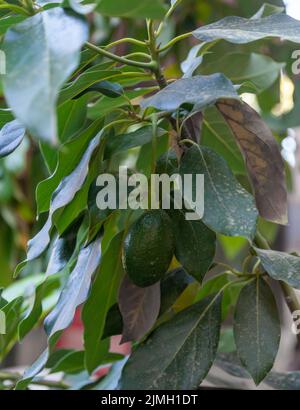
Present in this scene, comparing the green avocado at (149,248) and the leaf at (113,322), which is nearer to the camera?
the green avocado at (149,248)

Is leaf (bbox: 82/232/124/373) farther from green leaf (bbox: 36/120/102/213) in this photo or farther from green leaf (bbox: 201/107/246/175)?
green leaf (bbox: 201/107/246/175)

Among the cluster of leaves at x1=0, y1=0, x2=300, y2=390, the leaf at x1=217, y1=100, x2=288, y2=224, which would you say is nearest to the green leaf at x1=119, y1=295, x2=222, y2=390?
the cluster of leaves at x1=0, y1=0, x2=300, y2=390

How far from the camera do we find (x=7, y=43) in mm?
423

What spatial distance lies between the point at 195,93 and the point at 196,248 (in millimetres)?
125

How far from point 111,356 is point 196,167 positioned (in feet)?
1.10

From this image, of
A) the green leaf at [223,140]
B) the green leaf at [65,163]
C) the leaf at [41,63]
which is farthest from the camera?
the green leaf at [223,140]

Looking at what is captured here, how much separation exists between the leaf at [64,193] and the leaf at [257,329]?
0.18 m

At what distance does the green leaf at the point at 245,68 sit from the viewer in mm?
787

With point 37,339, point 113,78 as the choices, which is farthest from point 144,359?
point 37,339

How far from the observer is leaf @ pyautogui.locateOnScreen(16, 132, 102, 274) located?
0.53 meters

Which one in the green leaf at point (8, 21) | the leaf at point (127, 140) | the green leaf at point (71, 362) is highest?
the green leaf at point (8, 21)

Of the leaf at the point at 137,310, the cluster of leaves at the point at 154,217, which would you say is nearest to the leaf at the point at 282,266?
the cluster of leaves at the point at 154,217

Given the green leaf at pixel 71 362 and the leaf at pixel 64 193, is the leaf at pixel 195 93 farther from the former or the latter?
the green leaf at pixel 71 362

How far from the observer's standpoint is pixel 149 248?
528 mm
